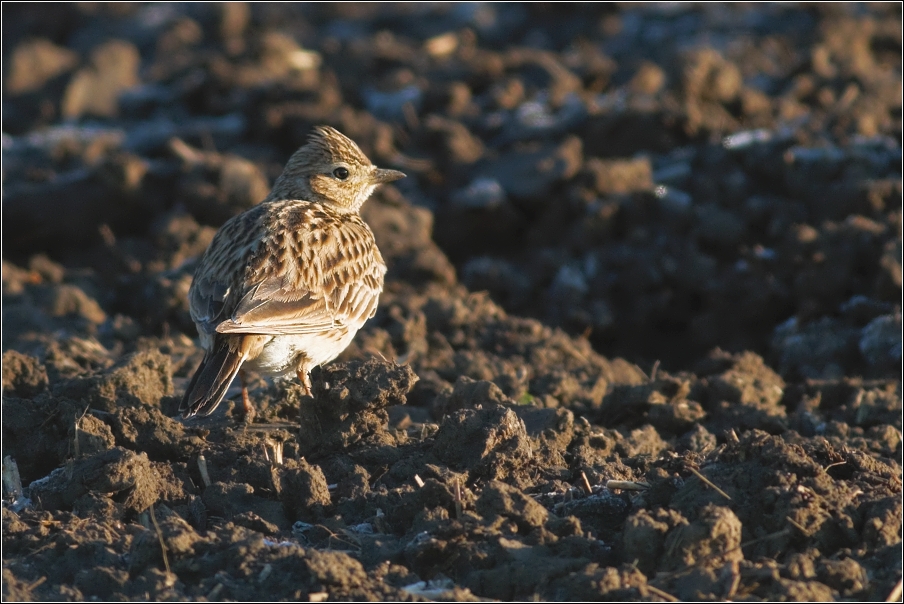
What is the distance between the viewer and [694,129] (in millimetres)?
12000

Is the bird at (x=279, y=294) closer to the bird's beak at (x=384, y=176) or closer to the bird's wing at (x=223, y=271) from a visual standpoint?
the bird's wing at (x=223, y=271)

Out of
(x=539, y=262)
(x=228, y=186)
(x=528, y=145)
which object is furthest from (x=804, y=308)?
(x=228, y=186)

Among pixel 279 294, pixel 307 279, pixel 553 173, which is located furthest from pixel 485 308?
pixel 279 294

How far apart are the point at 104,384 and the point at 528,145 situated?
21.0 ft

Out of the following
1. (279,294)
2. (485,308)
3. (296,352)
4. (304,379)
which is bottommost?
(304,379)

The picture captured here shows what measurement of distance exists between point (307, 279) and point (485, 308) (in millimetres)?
2710

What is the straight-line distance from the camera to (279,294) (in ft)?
22.8

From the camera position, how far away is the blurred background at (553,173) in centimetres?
987

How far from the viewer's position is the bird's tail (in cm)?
622

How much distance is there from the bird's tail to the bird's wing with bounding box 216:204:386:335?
0.14 meters

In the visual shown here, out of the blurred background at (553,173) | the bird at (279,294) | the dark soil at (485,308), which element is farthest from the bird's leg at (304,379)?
the blurred background at (553,173)

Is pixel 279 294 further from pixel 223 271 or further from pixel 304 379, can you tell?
pixel 304 379

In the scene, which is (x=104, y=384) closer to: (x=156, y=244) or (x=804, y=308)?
(x=156, y=244)

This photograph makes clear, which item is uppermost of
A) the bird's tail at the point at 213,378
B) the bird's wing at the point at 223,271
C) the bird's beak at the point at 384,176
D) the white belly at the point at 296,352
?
the bird's beak at the point at 384,176
